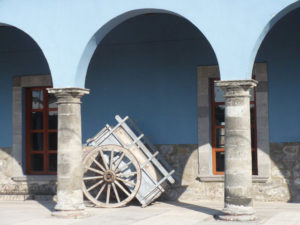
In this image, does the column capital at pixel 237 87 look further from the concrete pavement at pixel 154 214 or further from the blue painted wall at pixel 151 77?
the blue painted wall at pixel 151 77

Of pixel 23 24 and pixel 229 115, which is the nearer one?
pixel 229 115

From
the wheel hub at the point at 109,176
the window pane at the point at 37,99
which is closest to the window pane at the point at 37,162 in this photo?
the window pane at the point at 37,99

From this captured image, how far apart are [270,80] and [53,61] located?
385 centimetres

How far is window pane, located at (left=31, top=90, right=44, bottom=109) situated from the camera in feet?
42.0

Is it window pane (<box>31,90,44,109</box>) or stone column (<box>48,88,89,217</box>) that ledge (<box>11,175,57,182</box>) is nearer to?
window pane (<box>31,90,44,109</box>)

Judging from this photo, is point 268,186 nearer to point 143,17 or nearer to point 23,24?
point 143,17

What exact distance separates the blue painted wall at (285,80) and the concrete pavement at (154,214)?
1.31m

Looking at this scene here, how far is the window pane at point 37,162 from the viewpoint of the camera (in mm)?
12689

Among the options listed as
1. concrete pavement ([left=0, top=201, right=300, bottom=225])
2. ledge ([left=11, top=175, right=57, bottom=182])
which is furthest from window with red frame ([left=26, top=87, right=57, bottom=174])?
concrete pavement ([left=0, top=201, right=300, bottom=225])

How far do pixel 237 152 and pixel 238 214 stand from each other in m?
0.87

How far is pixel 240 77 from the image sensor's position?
8766 mm

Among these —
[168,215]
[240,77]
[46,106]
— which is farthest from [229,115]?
[46,106]

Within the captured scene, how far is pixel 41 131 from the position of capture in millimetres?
12711

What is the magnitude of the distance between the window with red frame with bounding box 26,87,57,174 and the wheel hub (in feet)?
7.33
